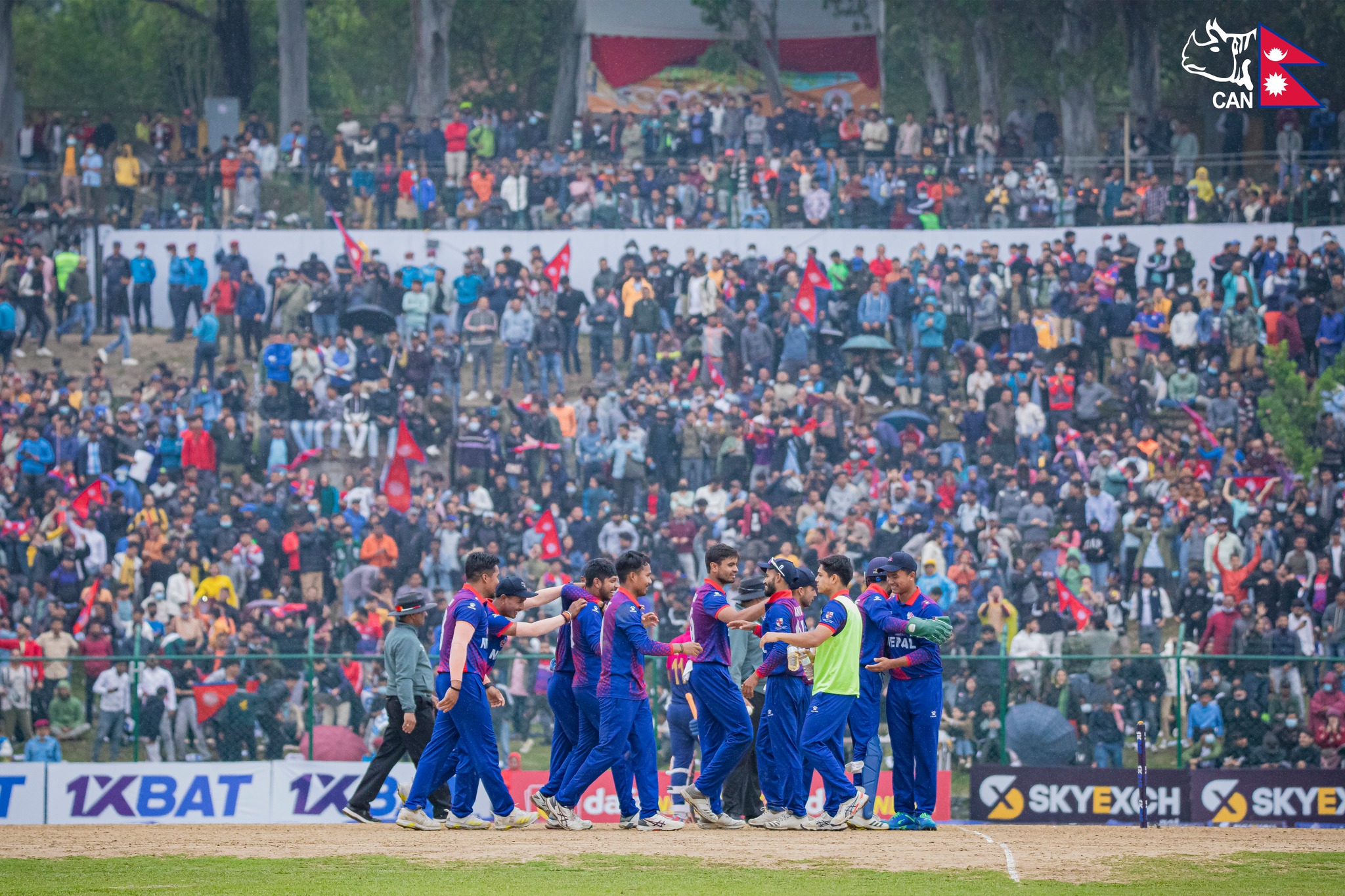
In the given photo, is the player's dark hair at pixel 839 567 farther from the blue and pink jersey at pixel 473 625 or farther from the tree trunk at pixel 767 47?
the tree trunk at pixel 767 47

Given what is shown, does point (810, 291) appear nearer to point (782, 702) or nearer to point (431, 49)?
point (431, 49)

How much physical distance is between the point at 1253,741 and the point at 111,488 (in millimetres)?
15782

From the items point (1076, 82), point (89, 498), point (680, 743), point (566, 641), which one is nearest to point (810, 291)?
point (1076, 82)

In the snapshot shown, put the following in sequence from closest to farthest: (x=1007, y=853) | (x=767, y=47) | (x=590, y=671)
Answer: (x=1007, y=853) → (x=590, y=671) → (x=767, y=47)

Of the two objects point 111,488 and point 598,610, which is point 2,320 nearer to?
point 111,488

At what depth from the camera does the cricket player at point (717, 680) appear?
1146 cm

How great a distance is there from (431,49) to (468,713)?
93.7 feet

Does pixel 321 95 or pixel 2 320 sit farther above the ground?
pixel 321 95

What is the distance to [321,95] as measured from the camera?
4791 cm

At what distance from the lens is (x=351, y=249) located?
29.9m

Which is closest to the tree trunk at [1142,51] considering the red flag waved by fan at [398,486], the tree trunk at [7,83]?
the red flag waved by fan at [398,486]

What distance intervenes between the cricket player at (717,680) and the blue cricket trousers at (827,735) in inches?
17.6

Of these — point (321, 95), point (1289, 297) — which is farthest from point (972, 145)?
point (321, 95)

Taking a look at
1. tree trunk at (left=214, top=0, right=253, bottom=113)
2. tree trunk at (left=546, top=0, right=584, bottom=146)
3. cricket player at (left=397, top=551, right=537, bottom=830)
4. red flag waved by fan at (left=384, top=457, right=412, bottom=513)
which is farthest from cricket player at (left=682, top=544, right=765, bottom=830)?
tree trunk at (left=214, top=0, right=253, bottom=113)
